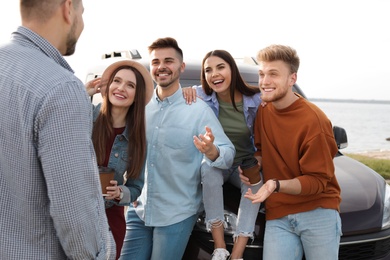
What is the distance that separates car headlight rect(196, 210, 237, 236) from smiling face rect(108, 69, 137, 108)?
36.2 inches

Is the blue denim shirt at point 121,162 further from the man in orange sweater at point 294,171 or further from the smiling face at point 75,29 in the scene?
the smiling face at point 75,29

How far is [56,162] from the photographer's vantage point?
145 cm

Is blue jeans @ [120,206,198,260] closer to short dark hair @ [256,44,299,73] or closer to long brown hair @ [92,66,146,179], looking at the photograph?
long brown hair @ [92,66,146,179]

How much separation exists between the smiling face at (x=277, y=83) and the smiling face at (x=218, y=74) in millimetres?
406

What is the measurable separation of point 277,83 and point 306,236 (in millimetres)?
970

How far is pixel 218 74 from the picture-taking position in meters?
3.43

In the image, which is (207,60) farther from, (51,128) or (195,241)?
(51,128)

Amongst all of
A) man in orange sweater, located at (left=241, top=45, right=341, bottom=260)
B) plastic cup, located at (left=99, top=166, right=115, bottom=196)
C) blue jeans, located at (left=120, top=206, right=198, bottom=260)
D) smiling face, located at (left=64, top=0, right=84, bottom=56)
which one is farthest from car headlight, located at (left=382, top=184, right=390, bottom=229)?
smiling face, located at (left=64, top=0, right=84, bottom=56)

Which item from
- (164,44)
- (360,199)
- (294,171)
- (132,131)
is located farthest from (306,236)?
(164,44)

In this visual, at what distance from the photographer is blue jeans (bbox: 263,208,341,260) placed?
2.95 metres

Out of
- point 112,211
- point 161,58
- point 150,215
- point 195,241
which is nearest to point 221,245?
point 195,241

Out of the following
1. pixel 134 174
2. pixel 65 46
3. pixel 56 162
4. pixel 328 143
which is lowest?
pixel 134 174

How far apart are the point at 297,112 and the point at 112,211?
51.5 inches

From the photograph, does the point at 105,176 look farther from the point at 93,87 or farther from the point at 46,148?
the point at 46,148
